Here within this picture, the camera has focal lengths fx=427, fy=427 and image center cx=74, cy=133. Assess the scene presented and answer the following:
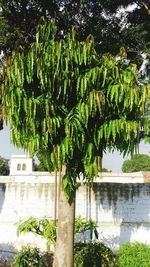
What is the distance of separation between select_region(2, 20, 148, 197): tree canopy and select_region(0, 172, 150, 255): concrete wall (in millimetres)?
5680

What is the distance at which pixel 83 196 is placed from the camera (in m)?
13.1

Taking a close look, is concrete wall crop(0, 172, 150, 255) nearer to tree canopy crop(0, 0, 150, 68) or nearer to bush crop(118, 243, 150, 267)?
bush crop(118, 243, 150, 267)

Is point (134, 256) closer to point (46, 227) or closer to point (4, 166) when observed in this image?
point (46, 227)

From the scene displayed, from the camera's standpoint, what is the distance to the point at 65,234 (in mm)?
7562

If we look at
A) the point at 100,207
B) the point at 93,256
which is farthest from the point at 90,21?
the point at 93,256

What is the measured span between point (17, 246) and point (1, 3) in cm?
706

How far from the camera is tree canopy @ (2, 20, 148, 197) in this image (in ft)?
23.1

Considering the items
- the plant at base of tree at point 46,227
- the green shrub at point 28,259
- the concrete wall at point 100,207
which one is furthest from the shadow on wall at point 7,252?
the plant at base of tree at point 46,227

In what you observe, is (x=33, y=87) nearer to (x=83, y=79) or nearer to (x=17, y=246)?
(x=83, y=79)

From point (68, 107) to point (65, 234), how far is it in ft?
7.37

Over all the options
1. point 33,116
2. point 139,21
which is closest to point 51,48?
point 33,116

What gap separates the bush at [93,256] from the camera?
31.9 ft

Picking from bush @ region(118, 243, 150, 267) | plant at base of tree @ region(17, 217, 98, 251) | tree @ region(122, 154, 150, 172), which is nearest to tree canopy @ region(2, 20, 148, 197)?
plant at base of tree @ region(17, 217, 98, 251)

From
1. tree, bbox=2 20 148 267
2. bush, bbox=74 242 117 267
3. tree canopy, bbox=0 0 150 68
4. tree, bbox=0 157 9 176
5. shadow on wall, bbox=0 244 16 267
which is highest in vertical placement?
tree canopy, bbox=0 0 150 68
